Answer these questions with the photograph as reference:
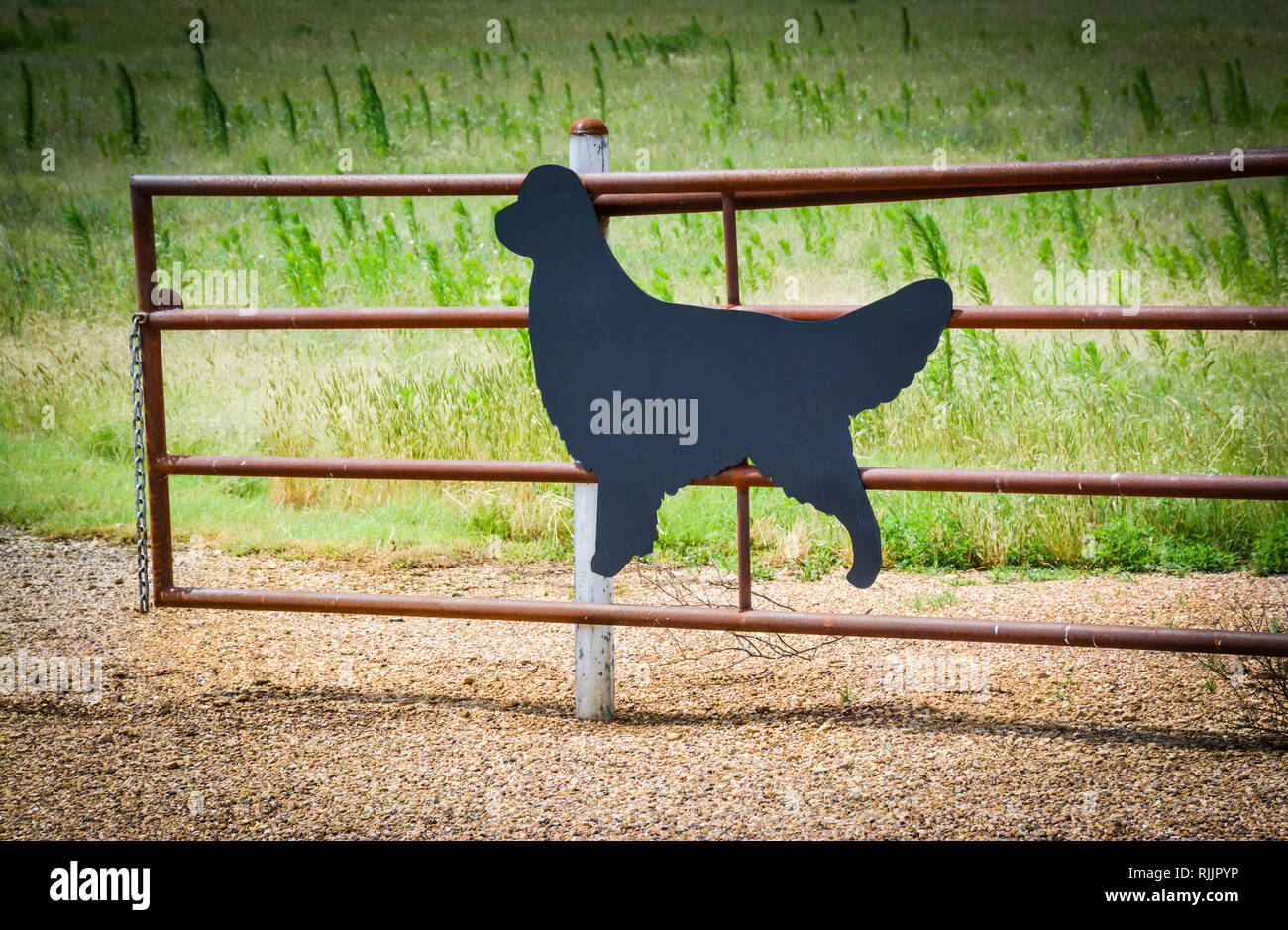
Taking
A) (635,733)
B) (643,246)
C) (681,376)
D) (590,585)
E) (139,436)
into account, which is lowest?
(635,733)

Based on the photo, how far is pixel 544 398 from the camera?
9.82 ft

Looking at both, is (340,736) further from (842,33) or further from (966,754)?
(842,33)

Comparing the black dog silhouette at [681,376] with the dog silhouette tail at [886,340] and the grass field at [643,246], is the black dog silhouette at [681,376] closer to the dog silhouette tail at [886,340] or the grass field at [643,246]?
the dog silhouette tail at [886,340]

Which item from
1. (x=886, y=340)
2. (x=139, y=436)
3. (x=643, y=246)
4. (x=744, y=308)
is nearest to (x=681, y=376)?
(x=744, y=308)

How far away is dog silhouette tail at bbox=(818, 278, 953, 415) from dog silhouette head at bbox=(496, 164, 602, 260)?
705 millimetres

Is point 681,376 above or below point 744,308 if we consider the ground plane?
below

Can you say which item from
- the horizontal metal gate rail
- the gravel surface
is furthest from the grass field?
the horizontal metal gate rail

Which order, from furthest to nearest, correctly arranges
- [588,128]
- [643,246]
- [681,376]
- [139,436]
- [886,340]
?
[643,246] < [139,436] < [588,128] < [681,376] < [886,340]

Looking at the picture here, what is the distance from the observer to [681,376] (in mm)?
2885

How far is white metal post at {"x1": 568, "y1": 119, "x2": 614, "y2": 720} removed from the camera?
3.08 m

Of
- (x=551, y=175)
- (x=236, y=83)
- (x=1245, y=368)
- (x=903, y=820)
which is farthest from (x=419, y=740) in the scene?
(x=236, y=83)

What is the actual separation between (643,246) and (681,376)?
701cm

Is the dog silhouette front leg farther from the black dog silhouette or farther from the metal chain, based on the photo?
the metal chain

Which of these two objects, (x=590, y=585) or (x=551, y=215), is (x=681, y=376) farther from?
(x=590, y=585)
